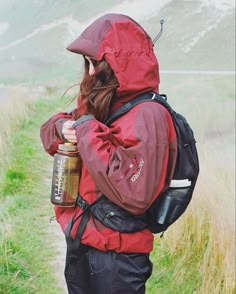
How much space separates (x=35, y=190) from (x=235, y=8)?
4.11 m

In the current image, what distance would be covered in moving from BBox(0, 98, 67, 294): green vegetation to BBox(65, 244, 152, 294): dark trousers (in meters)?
1.16

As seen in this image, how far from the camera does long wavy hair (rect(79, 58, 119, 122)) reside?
76.5 inches

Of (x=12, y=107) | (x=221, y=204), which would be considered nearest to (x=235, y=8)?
(x=12, y=107)

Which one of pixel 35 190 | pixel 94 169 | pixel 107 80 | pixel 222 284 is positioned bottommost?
pixel 35 190

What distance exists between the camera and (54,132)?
2.09 metres

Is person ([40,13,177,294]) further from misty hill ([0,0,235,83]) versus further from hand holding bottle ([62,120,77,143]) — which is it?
misty hill ([0,0,235,83])

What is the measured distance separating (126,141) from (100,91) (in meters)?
0.23

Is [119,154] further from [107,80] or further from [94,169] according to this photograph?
[107,80]

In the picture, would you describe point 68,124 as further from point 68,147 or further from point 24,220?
point 24,220

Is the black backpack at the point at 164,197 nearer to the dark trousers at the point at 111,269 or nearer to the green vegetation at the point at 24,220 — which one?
the dark trousers at the point at 111,269

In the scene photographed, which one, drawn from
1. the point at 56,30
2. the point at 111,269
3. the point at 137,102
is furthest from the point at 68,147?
the point at 56,30

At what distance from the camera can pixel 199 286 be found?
335 centimetres

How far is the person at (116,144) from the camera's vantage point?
5.96 ft

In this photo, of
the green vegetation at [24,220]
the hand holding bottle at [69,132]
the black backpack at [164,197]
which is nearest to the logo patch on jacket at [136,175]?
the black backpack at [164,197]
